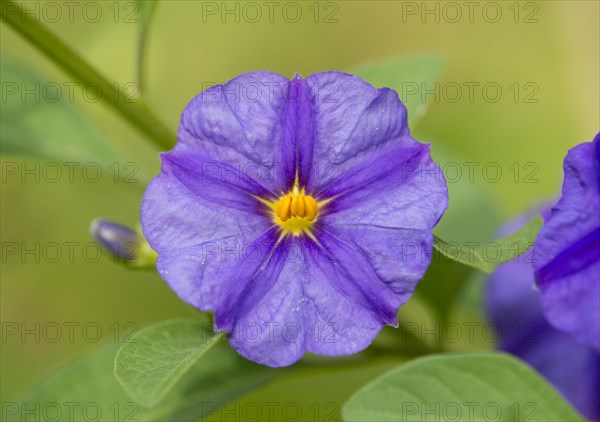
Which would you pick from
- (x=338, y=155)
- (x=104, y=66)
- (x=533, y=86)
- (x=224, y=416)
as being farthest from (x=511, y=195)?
(x=338, y=155)

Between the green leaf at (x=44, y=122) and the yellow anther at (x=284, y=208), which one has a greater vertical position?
the green leaf at (x=44, y=122)

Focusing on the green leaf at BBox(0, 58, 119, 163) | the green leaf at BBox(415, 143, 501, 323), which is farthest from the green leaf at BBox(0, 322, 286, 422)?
the green leaf at BBox(0, 58, 119, 163)

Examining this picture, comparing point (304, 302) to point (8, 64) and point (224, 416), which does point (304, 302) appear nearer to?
point (8, 64)

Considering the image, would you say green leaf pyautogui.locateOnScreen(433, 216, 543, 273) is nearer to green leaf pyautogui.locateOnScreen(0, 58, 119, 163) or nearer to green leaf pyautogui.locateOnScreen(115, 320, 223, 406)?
green leaf pyautogui.locateOnScreen(115, 320, 223, 406)

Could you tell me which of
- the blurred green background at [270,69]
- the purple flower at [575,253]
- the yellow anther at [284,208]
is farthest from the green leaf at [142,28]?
the blurred green background at [270,69]

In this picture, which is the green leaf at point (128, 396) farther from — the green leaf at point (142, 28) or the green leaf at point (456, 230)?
the green leaf at point (142, 28)

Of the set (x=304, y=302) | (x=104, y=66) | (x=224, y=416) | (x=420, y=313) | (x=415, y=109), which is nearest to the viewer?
(x=304, y=302)
